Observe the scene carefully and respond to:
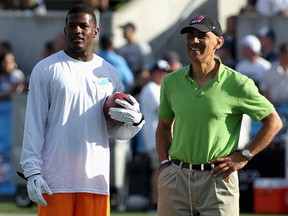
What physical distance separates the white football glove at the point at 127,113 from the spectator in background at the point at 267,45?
8800 mm

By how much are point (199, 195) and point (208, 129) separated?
0.46 m

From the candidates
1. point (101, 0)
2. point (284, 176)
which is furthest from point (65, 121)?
point (101, 0)

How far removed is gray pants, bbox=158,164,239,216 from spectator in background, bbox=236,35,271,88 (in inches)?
317

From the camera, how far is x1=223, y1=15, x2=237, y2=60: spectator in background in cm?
1728

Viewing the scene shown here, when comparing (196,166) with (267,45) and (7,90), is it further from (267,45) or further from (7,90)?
(7,90)

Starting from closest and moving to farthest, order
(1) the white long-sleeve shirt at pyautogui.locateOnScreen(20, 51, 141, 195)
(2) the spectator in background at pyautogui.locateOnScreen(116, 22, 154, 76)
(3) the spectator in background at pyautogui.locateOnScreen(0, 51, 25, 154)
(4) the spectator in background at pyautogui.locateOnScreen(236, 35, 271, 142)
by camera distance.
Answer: (1) the white long-sleeve shirt at pyautogui.locateOnScreen(20, 51, 141, 195)
(4) the spectator in background at pyautogui.locateOnScreen(236, 35, 271, 142)
(3) the spectator in background at pyautogui.locateOnScreen(0, 51, 25, 154)
(2) the spectator in background at pyautogui.locateOnScreen(116, 22, 154, 76)

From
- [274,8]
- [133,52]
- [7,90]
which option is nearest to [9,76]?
[7,90]

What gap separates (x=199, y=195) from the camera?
24.7 ft

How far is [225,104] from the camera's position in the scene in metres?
7.46

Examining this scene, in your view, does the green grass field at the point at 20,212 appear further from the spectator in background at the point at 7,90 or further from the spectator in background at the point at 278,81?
the spectator in background at the point at 278,81

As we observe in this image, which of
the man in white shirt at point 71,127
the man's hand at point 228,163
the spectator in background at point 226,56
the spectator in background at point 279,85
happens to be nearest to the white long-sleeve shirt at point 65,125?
the man in white shirt at point 71,127

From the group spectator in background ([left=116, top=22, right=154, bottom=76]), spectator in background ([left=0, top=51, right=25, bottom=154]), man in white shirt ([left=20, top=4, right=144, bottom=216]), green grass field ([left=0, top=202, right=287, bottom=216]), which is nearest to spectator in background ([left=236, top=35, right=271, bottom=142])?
spectator in background ([left=116, top=22, right=154, bottom=76])

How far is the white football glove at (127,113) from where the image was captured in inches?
301

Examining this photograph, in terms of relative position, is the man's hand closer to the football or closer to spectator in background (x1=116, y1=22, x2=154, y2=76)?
the football
